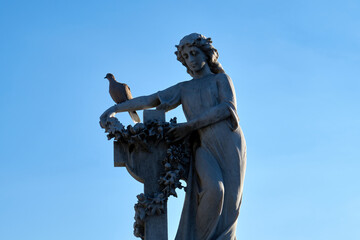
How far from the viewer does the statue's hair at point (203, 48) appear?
13453 millimetres

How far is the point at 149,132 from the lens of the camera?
1274 cm

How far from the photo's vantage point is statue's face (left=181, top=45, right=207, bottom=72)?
13453 mm

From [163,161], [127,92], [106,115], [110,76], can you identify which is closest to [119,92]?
[127,92]

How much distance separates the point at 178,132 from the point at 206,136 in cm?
46

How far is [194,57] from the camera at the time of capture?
532 inches

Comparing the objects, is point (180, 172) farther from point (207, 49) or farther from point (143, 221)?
point (207, 49)

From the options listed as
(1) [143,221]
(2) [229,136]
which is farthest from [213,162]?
(1) [143,221]

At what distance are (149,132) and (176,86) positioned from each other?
46.7 inches

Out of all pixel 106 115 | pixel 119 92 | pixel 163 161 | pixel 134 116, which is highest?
pixel 119 92

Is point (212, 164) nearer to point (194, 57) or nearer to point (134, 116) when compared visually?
point (134, 116)

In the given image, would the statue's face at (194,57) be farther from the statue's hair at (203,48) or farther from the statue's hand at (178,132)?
the statue's hand at (178,132)

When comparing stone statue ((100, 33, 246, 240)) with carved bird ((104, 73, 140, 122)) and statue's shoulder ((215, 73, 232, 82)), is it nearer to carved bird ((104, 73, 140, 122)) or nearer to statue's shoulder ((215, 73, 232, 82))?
statue's shoulder ((215, 73, 232, 82))

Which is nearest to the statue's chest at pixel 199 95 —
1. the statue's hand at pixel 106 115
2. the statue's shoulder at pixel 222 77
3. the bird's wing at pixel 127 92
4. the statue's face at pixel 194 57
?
the statue's shoulder at pixel 222 77

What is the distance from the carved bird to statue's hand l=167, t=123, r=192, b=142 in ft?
2.92
